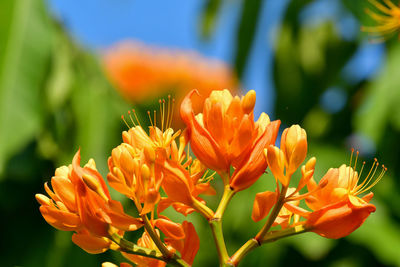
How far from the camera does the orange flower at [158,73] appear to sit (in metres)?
4.12

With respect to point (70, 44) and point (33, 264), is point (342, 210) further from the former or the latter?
point (70, 44)

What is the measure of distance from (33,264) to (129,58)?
2.77 meters

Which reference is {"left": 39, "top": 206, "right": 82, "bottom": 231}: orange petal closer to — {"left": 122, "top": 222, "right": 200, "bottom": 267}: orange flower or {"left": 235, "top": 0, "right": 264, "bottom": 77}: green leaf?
{"left": 122, "top": 222, "right": 200, "bottom": 267}: orange flower

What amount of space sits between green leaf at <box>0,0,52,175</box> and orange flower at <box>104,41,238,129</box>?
182 cm

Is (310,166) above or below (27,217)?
above

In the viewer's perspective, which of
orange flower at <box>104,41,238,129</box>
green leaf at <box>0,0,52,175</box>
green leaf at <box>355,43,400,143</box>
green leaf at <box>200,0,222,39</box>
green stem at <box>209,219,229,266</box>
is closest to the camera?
green stem at <box>209,219,229,266</box>

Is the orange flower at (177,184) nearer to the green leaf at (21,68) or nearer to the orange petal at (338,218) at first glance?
the orange petal at (338,218)

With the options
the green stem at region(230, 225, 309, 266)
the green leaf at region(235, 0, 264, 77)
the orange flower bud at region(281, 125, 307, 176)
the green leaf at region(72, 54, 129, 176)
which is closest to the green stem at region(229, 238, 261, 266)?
the green stem at region(230, 225, 309, 266)

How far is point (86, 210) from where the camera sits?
2.53 feet

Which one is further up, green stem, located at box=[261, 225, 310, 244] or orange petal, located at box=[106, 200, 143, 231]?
green stem, located at box=[261, 225, 310, 244]

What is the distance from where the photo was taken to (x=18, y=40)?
1910 mm

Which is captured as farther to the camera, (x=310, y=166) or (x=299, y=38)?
(x=299, y=38)

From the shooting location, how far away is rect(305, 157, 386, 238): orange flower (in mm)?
758

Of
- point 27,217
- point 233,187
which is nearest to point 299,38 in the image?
point 27,217
